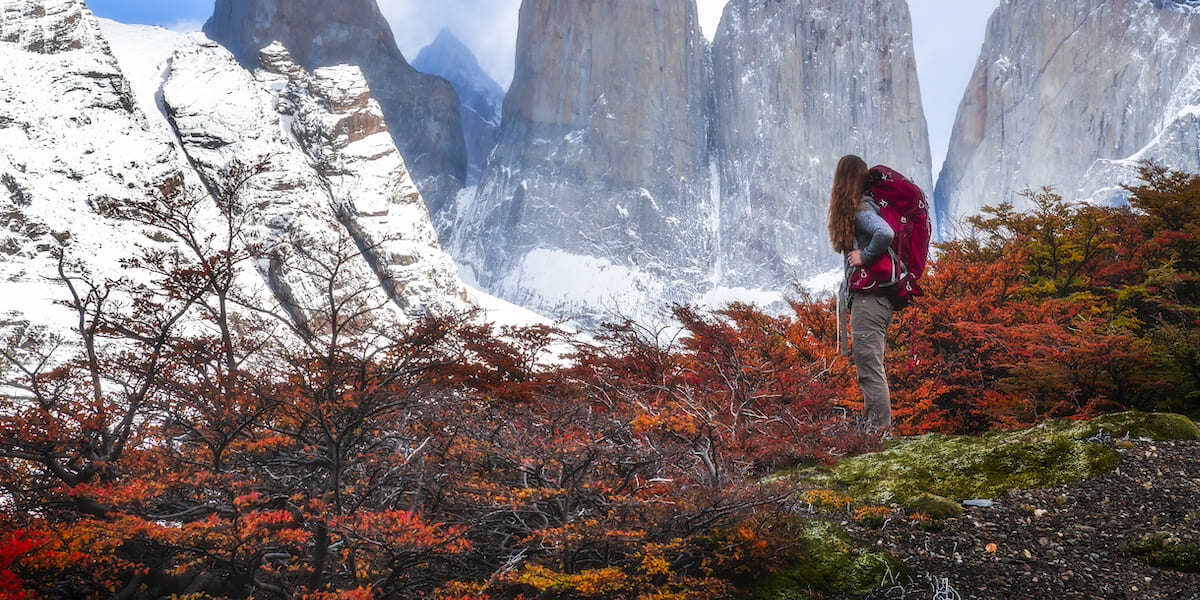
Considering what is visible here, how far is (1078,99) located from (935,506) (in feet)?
259

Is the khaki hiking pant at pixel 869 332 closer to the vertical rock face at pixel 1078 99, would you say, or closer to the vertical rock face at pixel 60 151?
the vertical rock face at pixel 60 151

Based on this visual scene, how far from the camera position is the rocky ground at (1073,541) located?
3006 millimetres

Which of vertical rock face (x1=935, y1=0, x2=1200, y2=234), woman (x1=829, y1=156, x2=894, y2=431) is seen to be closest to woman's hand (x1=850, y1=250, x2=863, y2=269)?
woman (x1=829, y1=156, x2=894, y2=431)

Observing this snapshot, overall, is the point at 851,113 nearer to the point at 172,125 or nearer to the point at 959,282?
the point at 172,125

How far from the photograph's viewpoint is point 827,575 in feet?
11.3

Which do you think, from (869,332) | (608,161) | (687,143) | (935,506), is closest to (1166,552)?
(935,506)

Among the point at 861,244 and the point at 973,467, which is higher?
the point at 861,244

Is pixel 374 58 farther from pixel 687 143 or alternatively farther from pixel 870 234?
pixel 870 234

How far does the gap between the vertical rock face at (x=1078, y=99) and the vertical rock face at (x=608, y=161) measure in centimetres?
3328

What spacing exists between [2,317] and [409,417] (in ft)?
162

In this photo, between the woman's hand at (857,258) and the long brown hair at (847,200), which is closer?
the woman's hand at (857,258)

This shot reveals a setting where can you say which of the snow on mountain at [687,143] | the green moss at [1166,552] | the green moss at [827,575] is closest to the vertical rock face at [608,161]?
the snow on mountain at [687,143]

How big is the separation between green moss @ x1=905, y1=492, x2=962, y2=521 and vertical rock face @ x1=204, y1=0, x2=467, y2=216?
105383 millimetres

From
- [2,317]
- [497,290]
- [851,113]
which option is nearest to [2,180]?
[2,317]
